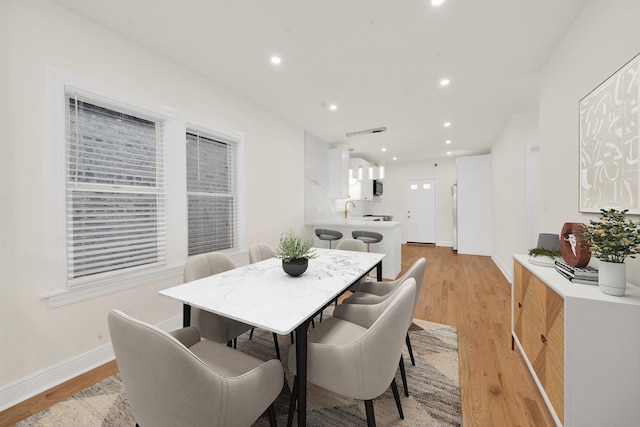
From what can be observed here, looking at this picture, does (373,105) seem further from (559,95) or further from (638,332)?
(638,332)

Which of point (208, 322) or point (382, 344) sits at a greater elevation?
point (382, 344)

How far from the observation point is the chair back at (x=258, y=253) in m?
2.55

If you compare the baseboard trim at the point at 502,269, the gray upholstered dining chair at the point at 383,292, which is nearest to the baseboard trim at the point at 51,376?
the gray upholstered dining chair at the point at 383,292

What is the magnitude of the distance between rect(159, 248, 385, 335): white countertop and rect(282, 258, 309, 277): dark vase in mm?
41

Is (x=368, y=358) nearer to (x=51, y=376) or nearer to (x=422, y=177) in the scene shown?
(x=51, y=376)

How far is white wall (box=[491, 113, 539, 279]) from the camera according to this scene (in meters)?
3.65

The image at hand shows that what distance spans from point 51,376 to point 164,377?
170 cm

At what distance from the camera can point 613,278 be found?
122 cm

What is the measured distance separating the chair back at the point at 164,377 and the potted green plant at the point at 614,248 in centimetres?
181

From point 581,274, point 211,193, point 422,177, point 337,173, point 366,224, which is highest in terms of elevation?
point 422,177

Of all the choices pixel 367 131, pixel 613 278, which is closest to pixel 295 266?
pixel 613 278

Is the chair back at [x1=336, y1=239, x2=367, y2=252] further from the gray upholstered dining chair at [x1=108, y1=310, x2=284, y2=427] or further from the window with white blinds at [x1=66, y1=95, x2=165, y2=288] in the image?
the gray upholstered dining chair at [x1=108, y1=310, x2=284, y2=427]

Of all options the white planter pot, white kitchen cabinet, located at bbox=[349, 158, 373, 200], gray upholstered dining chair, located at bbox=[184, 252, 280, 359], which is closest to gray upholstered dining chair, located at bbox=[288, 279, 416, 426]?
gray upholstered dining chair, located at bbox=[184, 252, 280, 359]

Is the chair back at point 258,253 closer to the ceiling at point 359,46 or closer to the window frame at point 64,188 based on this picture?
the window frame at point 64,188
